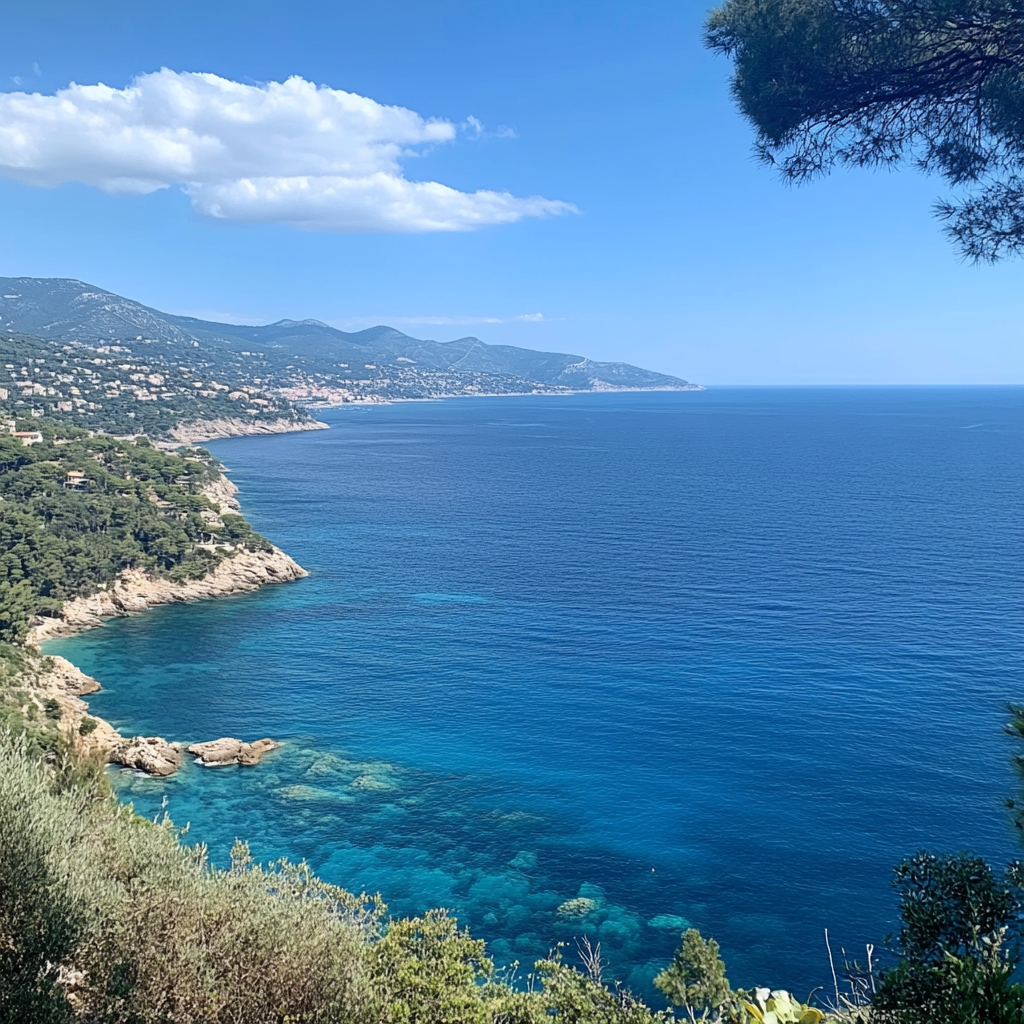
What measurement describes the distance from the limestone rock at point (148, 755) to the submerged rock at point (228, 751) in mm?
938

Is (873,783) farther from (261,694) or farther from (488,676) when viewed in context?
(261,694)

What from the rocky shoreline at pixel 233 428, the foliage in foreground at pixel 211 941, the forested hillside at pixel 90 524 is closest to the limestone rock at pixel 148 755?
the forested hillside at pixel 90 524

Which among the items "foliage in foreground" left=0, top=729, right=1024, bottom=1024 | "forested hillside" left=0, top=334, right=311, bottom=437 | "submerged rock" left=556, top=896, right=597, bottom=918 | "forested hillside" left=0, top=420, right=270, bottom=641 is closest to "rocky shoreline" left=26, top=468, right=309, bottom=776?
"forested hillside" left=0, top=420, right=270, bottom=641

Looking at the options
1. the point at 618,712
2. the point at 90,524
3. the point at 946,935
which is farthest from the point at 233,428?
the point at 946,935

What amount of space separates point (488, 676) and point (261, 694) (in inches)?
476

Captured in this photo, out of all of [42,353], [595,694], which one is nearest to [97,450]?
[595,694]

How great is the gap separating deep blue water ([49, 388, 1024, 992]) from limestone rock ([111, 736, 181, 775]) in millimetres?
1173

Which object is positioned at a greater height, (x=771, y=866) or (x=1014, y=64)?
(x=1014, y=64)

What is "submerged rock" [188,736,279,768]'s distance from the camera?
3406 centimetres

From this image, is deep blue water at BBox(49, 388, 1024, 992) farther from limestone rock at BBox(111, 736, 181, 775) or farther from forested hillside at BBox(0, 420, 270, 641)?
forested hillside at BBox(0, 420, 270, 641)

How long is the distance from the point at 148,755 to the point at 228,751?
3.22 m

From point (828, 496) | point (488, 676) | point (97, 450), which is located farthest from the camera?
point (828, 496)

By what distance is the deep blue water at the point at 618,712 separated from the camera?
26734 millimetres

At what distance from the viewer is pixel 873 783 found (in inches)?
1239
